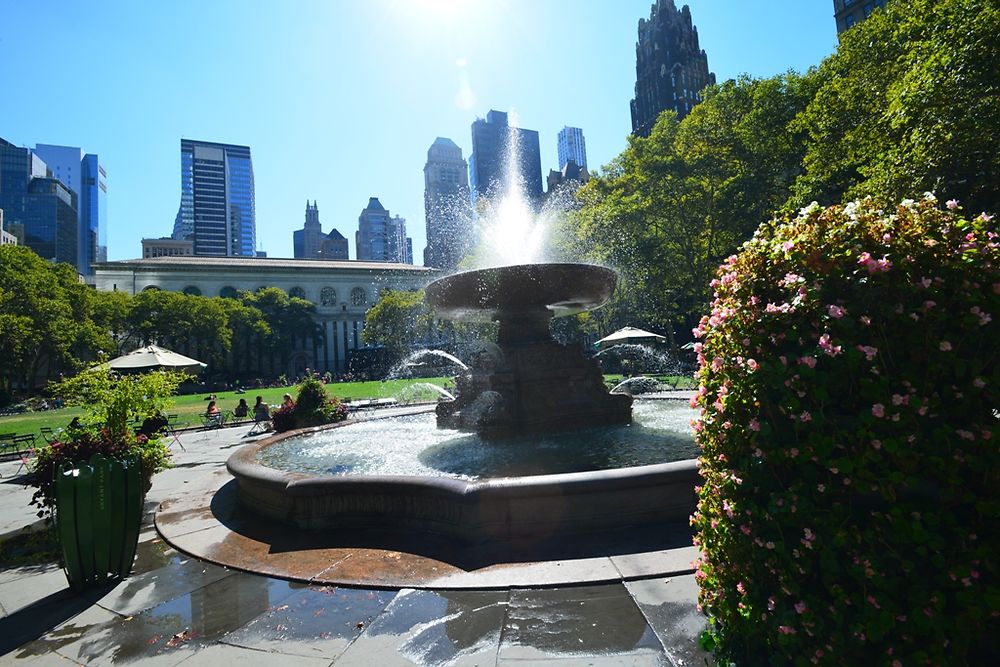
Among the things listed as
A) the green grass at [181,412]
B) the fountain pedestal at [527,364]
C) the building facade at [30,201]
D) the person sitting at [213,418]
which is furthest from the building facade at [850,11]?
the building facade at [30,201]

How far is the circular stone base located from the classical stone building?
81.2m

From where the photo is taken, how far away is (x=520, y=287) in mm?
9188

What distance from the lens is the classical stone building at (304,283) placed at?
86.7m

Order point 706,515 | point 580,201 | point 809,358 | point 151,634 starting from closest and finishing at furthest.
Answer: point 809,358 → point 706,515 → point 151,634 → point 580,201

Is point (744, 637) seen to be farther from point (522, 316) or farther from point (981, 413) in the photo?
point (522, 316)

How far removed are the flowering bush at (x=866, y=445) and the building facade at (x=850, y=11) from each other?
60999 millimetres

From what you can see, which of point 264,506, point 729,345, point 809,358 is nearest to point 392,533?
point 264,506

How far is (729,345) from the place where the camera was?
2352 millimetres

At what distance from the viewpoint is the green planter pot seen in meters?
4.47

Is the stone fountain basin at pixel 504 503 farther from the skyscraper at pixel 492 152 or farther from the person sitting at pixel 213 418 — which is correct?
the skyscraper at pixel 492 152

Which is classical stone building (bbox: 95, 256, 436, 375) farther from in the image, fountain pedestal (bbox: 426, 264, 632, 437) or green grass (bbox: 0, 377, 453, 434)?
fountain pedestal (bbox: 426, 264, 632, 437)

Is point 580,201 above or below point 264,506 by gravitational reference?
above

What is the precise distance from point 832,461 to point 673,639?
1.92 m

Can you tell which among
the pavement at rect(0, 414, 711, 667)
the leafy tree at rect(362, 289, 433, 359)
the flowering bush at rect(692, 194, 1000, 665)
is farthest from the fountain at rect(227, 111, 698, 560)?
the leafy tree at rect(362, 289, 433, 359)
